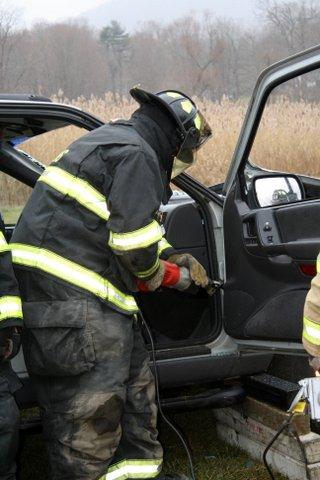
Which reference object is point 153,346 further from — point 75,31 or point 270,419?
point 75,31

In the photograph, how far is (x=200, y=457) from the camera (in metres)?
3.86

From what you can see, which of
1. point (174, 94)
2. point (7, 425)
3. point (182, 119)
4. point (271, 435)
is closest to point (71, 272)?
point (7, 425)

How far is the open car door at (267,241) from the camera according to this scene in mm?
3197

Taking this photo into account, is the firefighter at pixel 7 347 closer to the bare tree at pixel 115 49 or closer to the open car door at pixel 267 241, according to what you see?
the open car door at pixel 267 241

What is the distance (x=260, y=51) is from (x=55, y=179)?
35234mm

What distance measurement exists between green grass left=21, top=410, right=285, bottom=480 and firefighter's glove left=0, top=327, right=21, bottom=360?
47.4 inches

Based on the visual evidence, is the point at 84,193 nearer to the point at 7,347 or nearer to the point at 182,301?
the point at 7,347

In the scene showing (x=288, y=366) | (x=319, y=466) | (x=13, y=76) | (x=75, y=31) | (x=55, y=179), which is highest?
(x=75, y=31)

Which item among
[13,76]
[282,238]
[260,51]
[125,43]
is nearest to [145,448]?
[282,238]

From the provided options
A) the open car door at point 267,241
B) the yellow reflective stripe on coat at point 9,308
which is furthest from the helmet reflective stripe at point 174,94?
the yellow reflective stripe on coat at point 9,308

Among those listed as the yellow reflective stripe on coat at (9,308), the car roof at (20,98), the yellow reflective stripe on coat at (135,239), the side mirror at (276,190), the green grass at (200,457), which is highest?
the car roof at (20,98)

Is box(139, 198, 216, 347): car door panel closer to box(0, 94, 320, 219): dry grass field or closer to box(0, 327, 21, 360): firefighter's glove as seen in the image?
box(0, 94, 320, 219): dry grass field

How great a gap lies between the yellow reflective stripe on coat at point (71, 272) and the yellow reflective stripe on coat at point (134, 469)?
28.1 inches

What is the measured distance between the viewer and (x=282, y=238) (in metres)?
3.29
